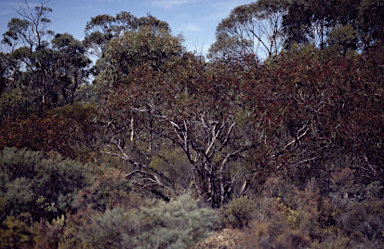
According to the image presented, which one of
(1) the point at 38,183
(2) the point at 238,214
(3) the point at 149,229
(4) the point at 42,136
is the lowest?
(2) the point at 238,214

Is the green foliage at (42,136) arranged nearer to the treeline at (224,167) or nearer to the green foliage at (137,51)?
the treeline at (224,167)

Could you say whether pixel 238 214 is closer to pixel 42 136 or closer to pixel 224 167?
pixel 224 167

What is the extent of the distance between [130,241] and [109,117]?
4.36m

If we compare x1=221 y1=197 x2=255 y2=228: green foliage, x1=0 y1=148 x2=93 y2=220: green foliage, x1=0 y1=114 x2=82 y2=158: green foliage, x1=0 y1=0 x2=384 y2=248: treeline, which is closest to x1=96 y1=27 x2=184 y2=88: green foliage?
x1=0 y1=0 x2=384 y2=248: treeline

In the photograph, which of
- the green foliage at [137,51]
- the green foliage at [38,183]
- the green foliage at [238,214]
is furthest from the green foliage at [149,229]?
the green foliage at [137,51]

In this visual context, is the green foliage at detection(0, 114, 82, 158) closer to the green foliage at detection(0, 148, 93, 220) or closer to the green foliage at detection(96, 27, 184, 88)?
the green foliage at detection(0, 148, 93, 220)

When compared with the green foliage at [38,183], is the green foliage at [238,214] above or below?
below

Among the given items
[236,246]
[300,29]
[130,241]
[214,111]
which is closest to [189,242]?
[130,241]

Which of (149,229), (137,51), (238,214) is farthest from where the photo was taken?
(137,51)

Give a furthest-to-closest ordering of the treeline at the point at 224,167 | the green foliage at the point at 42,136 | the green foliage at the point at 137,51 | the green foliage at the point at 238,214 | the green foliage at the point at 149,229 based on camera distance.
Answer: the green foliage at the point at 137,51
the green foliage at the point at 42,136
the green foliage at the point at 238,214
the treeline at the point at 224,167
the green foliage at the point at 149,229

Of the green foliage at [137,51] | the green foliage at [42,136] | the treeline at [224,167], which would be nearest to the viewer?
the treeline at [224,167]

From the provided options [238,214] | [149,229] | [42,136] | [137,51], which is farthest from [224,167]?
[137,51]

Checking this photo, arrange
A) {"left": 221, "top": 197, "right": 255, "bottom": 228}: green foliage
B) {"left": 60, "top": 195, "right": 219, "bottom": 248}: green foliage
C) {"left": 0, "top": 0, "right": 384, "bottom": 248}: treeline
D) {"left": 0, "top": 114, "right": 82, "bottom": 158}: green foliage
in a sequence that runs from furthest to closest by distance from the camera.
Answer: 1. {"left": 0, "top": 114, "right": 82, "bottom": 158}: green foliage
2. {"left": 221, "top": 197, "right": 255, "bottom": 228}: green foliage
3. {"left": 0, "top": 0, "right": 384, "bottom": 248}: treeline
4. {"left": 60, "top": 195, "right": 219, "bottom": 248}: green foliage

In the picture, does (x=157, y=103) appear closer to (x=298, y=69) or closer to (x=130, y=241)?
(x=298, y=69)
